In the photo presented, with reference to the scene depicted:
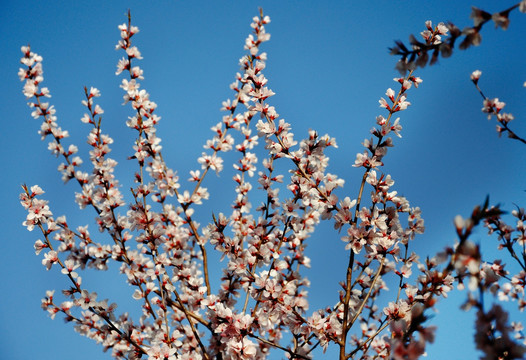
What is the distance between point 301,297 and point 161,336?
220 cm

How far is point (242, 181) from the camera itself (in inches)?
176

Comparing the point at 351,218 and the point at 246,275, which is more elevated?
the point at 351,218

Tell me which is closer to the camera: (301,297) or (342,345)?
(342,345)

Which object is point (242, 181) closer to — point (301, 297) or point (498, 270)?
point (301, 297)

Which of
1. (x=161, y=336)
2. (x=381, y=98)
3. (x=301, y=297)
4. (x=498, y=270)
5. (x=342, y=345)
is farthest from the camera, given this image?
(x=301, y=297)

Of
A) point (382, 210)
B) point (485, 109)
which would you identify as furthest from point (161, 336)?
point (485, 109)

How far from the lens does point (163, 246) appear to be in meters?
4.50

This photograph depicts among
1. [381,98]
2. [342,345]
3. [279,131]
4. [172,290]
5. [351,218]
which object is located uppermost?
[381,98]

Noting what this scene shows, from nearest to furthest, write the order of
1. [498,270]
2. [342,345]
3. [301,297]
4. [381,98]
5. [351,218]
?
1. [342,345]
2. [351,218]
3. [381,98]
4. [498,270]
5. [301,297]

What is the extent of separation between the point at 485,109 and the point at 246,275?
3350mm

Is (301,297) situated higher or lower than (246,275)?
higher

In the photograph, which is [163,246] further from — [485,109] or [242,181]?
[485,109]

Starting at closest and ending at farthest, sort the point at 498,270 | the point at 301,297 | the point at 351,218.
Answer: the point at 351,218
the point at 498,270
the point at 301,297

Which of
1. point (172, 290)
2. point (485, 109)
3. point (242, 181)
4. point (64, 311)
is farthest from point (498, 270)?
point (64, 311)
